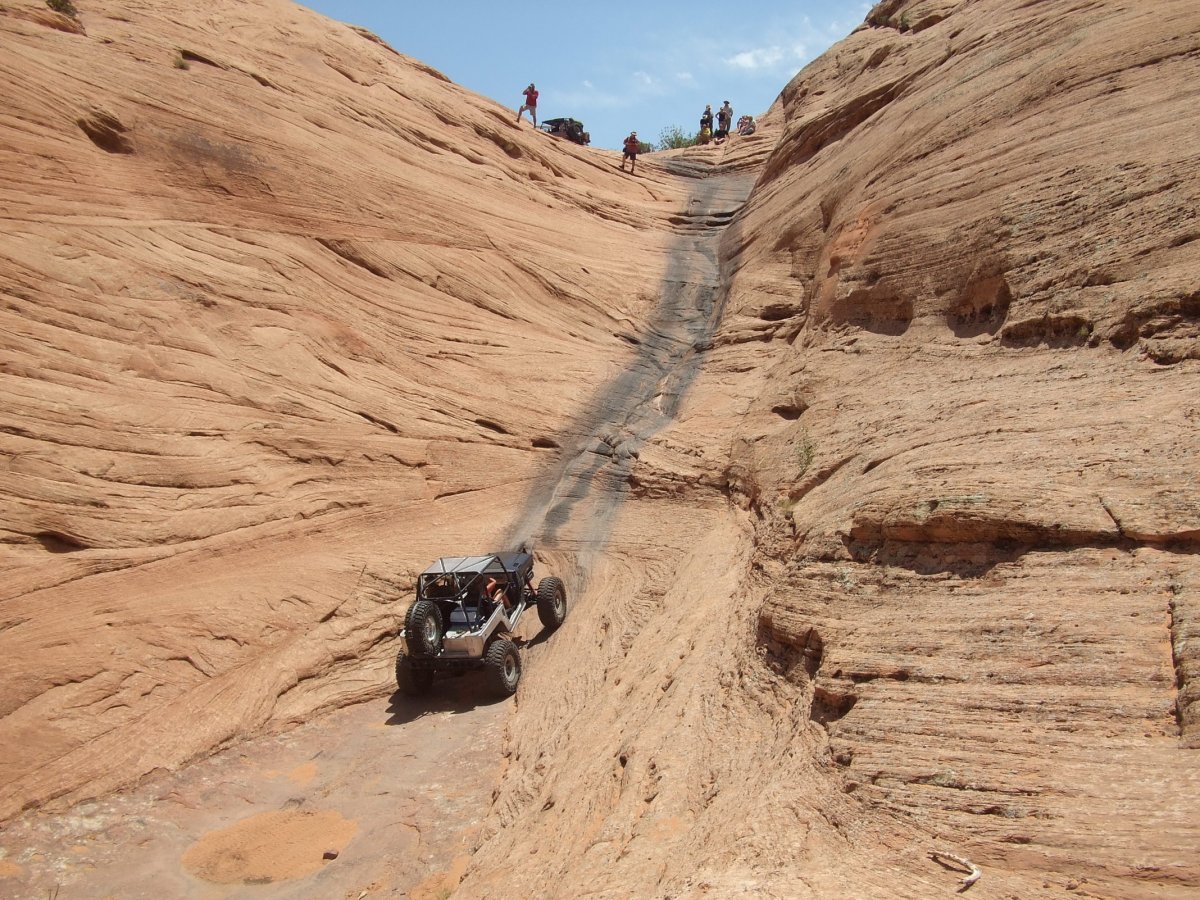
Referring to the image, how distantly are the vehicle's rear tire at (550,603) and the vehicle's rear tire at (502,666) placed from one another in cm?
93

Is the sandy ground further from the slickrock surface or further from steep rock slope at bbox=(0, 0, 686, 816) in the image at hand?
steep rock slope at bbox=(0, 0, 686, 816)

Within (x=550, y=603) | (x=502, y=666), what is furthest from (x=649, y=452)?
(x=502, y=666)

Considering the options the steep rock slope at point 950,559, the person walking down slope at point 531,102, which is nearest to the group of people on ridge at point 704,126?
the person walking down slope at point 531,102

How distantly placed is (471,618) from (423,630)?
0.68m

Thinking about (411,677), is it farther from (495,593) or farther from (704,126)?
(704,126)

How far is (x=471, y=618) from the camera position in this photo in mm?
10922

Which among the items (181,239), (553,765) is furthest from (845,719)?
(181,239)

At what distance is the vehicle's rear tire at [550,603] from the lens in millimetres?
11883

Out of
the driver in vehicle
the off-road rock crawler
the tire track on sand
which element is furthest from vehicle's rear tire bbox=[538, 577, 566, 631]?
the tire track on sand

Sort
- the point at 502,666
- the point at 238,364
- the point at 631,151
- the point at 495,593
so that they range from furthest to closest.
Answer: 1. the point at 631,151
2. the point at 238,364
3. the point at 495,593
4. the point at 502,666

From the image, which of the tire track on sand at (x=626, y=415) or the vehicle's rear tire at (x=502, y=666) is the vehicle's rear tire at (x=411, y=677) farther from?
the tire track on sand at (x=626, y=415)

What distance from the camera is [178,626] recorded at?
33.3 feet

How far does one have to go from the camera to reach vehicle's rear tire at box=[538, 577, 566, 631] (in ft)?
39.0

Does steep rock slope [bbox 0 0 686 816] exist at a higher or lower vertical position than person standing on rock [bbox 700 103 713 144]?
lower
